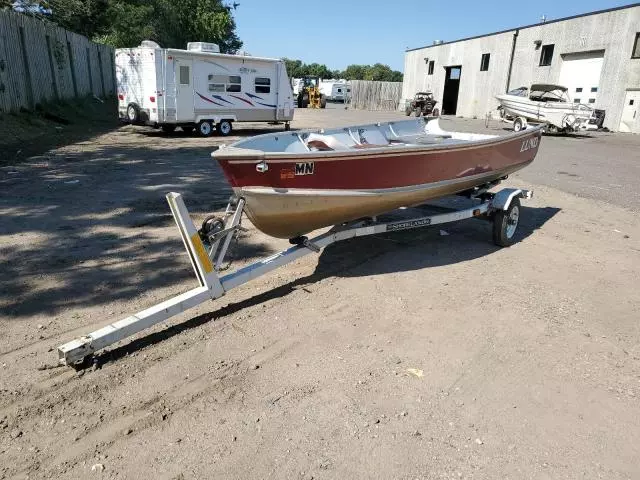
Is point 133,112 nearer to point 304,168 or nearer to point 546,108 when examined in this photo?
point 304,168

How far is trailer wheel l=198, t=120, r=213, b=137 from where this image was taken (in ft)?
56.5

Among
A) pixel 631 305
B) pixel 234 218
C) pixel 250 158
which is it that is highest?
pixel 250 158

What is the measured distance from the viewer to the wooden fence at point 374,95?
4650 centimetres

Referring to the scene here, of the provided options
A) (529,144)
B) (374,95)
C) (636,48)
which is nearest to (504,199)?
(529,144)

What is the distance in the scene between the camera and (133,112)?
1634 centimetres

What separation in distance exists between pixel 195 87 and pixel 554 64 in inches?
869

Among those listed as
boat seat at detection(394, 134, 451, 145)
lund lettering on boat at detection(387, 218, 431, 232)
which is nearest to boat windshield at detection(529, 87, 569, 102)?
boat seat at detection(394, 134, 451, 145)

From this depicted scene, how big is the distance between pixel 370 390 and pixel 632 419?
1.65 m

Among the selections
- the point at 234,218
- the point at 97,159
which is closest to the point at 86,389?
the point at 234,218

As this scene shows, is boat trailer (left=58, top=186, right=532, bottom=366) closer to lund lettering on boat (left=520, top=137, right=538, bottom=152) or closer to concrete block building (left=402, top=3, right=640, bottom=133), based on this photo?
lund lettering on boat (left=520, top=137, right=538, bottom=152)

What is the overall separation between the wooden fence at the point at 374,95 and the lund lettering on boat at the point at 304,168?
144 feet

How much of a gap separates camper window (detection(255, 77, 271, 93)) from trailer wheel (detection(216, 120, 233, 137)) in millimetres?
1637

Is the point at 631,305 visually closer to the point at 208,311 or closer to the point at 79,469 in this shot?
the point at 208,311

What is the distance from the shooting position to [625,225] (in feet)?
25.0
